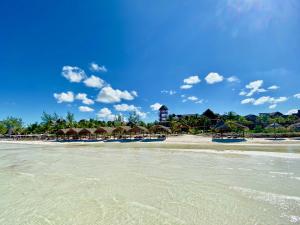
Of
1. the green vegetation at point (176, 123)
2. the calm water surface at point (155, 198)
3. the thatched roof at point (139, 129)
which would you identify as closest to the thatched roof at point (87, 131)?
the thatched roof at point (139, 129)

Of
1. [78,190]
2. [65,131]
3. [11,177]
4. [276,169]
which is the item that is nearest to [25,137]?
[65,131]

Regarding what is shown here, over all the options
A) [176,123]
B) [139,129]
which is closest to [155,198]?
[139,129]

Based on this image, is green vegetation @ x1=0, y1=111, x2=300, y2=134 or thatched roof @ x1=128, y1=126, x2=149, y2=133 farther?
green vegetation @ x1=0, y1=111, x2=300, y2=134

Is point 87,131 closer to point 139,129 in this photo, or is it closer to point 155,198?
point 139,129

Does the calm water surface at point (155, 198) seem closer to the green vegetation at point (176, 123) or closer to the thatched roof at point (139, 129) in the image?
the thatched roof at point (139, 129)

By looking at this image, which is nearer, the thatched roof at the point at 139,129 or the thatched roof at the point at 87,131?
the thatched roof at the point at 139,129

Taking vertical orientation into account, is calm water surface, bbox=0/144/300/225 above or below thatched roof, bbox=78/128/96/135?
below

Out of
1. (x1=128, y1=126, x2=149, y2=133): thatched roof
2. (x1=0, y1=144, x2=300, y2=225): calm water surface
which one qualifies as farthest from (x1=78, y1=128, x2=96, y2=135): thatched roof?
(x1=0, y1=144, x2=300, y2=225): calm water surface

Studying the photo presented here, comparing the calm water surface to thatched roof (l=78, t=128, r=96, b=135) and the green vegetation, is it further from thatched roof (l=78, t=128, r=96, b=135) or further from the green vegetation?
the green vegetation

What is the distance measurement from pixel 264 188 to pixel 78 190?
5.46 meters

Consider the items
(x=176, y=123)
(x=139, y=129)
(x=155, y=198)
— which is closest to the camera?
(x=155, y=198)

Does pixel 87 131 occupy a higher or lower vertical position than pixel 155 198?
Answer: higher

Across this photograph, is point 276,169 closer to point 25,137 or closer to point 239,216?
point 239,216

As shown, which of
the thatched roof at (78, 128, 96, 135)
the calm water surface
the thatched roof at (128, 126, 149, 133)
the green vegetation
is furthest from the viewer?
the green vegetation
